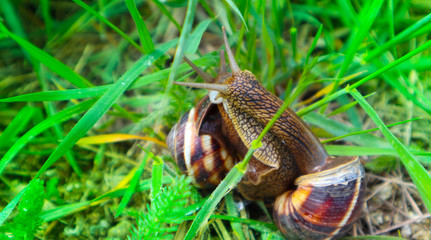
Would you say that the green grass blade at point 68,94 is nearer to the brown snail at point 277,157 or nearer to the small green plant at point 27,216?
the small green plant at point 27,216

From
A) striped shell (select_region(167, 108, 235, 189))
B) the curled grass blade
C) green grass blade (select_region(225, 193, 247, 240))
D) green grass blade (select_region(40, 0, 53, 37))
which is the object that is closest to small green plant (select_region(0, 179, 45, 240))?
the curled grass blade

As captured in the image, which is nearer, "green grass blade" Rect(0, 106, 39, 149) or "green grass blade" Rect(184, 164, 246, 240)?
"green grass blade" Rect(184, 164, 246, 240)

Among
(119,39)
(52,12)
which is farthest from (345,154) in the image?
(52,12)

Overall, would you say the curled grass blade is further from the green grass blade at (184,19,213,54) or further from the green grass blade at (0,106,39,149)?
the green grass blade at (184,19,213,54)

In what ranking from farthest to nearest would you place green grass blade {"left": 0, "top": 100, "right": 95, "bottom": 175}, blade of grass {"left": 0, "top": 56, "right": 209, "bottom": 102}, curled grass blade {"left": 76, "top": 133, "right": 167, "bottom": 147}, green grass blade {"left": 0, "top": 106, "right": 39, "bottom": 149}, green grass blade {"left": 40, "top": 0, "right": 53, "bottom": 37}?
green grass blade {"left": 40, "top": 0, "right": 53, "bottom": 37} < curled grass blade {"left": 76, "top": 133, "right": 167, "bottom": 147} < green grass blade {"left": 0, "top": 106, "right": 39, "bottom": 149} < green grass blade {"left": 0, "top": 100, "right": 95, "bottom": 175} < blade of grass {"left": 0, "top": 56, "right": 209, "bottom": 102}

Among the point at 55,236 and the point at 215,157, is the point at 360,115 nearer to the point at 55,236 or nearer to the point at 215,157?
the point at 215,157

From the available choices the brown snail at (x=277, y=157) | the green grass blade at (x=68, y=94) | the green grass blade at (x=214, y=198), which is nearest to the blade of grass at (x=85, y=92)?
the green grass blade at (x=68, y=94)
